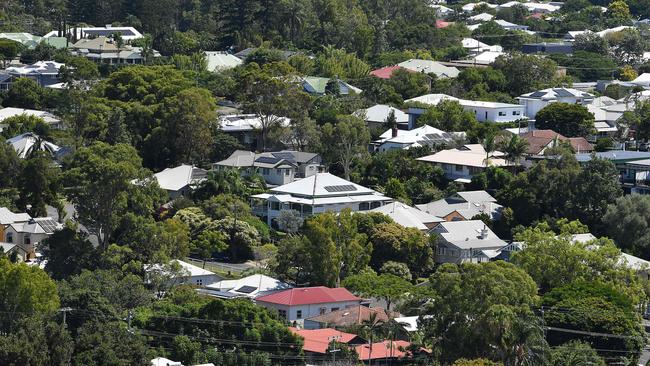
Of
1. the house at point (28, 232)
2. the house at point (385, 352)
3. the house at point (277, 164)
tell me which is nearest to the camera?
the house at point (385, 352)

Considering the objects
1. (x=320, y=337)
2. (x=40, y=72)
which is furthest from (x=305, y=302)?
(x=40, y=72)

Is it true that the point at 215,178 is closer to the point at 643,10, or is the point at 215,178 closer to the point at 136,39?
the point at 136,39

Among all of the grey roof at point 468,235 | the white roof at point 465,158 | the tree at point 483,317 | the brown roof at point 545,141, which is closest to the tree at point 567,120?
the brown roof at point 545,141

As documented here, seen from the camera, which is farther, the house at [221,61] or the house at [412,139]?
the house at [221,61]

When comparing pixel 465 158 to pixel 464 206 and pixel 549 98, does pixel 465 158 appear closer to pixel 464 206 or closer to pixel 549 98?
pixel 464 206

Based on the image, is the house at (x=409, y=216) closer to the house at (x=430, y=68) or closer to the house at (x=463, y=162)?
the house at (x=463, y=162)

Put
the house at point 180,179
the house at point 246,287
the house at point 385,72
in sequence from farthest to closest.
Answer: the house at point 385,72 → the house at point 180,179 → the house at point 246,287

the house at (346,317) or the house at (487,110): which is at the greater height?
the house at (346,317)
